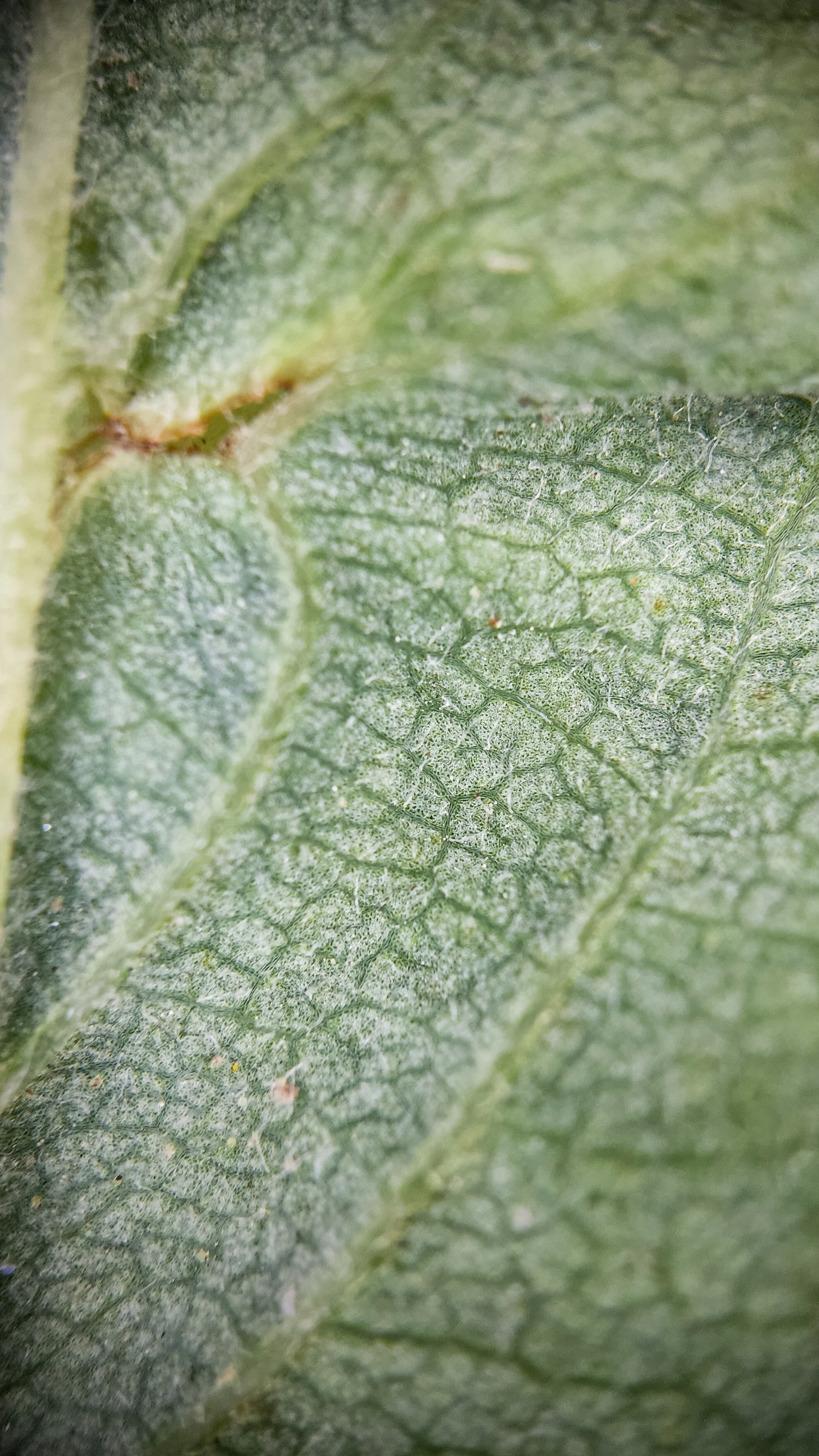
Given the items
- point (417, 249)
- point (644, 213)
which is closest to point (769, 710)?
point (644, 213)

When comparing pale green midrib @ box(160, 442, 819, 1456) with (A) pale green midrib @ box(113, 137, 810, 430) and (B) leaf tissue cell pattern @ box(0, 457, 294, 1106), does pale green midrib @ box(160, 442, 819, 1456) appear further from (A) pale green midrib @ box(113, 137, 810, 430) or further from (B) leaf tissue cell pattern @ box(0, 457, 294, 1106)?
(B) leaf tissue cell pattern @ box(0, 457, 294, 1106)

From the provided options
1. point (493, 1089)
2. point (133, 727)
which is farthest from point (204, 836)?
point (493, 1089)

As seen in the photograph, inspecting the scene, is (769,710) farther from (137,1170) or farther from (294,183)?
(137,1170)

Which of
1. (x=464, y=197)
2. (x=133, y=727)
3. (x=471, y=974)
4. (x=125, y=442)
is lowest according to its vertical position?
(x=471, y=974)

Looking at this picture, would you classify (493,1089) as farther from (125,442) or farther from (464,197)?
(464,197)

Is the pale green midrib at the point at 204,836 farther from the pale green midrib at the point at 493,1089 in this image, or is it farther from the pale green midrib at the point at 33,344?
the pale green midrib at the point at 493,1089

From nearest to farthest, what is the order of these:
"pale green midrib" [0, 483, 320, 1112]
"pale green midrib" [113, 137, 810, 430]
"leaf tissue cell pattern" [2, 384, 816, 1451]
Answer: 1. "pale green midrib" [113, 137, 810, 430]
2. "leaf tissue cell pattern" [2, 384, 816, 1451]
3. "pale green midrib" [0, 483, 320, 1112]

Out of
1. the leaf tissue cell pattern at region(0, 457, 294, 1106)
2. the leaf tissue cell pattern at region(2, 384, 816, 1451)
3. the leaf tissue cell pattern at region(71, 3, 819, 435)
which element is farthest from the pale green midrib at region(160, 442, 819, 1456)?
the leaf tissue cell pattern at region(0, 457, 294, 1106)

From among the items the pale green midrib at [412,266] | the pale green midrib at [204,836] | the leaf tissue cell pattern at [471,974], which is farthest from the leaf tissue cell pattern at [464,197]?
the pale green midrib at [204,836]
